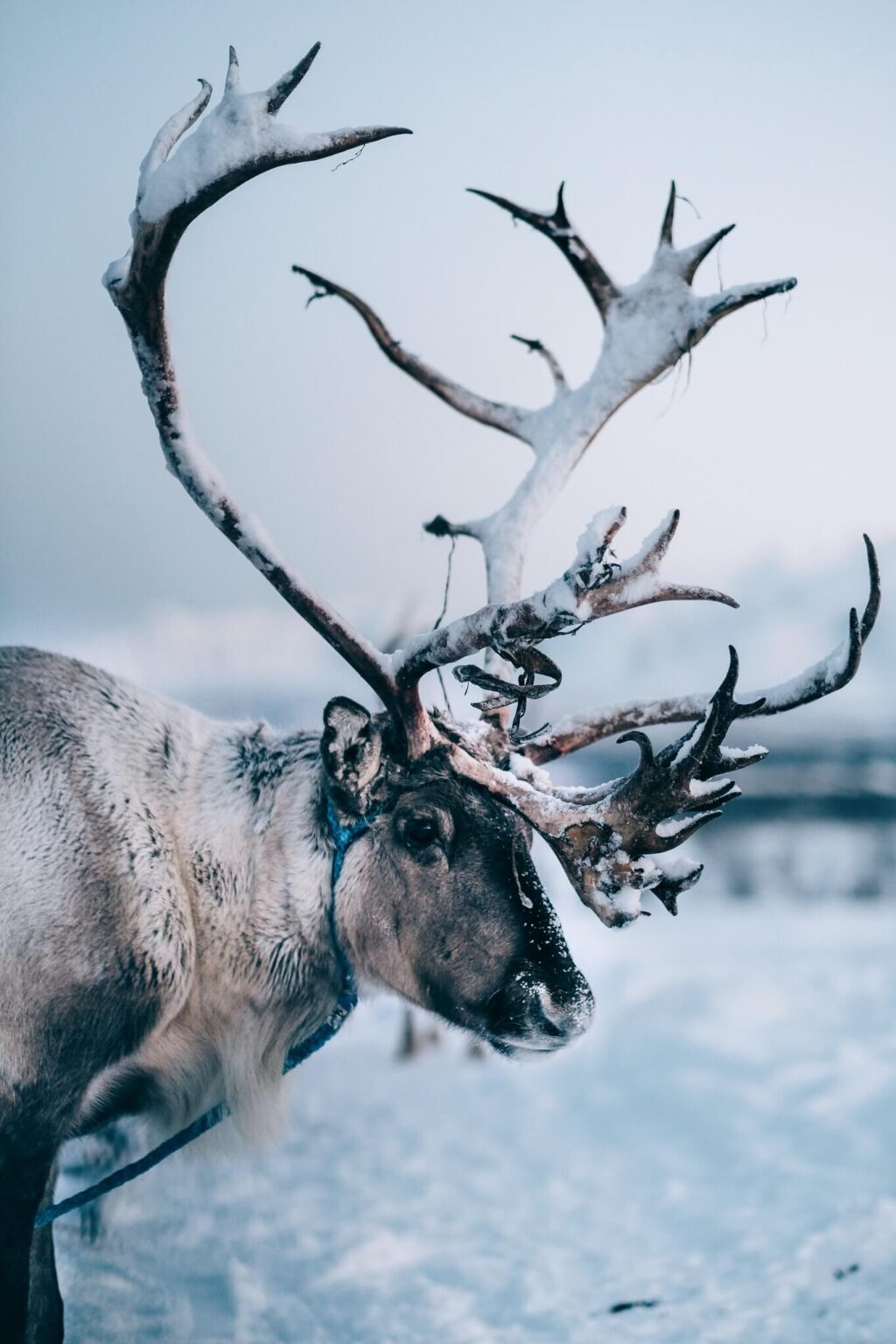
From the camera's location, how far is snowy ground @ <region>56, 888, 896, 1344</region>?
3.32m

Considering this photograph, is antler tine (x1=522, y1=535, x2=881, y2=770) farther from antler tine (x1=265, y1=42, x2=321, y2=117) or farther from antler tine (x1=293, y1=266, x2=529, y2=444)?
antler tine (x1=265, y1=42, x2=321, y2=117)

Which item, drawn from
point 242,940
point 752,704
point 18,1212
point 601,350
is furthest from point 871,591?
point 18,1212

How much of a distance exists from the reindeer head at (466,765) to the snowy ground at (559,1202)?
0.95 meters

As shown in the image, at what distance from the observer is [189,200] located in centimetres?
221

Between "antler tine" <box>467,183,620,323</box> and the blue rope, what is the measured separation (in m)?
1.78

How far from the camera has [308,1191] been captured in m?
4.32

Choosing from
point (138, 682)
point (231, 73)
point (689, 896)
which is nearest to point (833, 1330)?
point (138, 682)

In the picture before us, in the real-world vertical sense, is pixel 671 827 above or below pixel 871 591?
below

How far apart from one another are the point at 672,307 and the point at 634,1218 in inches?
124

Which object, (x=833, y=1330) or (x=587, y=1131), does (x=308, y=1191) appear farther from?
(x=833, y=1330)

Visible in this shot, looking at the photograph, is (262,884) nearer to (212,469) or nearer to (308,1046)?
(308,1046)

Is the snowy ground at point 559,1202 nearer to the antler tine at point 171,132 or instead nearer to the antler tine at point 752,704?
the antler tine at point 752,704

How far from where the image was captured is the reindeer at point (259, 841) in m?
2.29

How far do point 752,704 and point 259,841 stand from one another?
117cm
